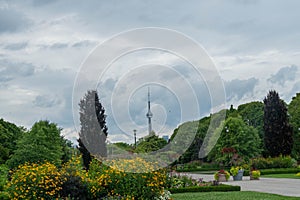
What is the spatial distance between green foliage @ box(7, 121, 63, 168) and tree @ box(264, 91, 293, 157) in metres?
20.4

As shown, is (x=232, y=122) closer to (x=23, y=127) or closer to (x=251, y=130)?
(x=251, y=130)

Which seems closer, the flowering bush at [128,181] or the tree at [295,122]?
the flowering bush at [128,181]

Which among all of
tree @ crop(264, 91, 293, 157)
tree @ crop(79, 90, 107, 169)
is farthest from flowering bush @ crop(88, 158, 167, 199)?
tree @ crop(264, 91, 293, 157)

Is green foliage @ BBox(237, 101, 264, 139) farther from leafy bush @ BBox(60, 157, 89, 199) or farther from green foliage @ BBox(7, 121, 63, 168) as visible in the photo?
leafy bush @ BBox(60, 157, 89, 199)

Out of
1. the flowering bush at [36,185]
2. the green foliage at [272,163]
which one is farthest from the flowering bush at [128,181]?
the green foliage at [272,163]

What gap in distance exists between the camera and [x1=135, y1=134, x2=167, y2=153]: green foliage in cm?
1486

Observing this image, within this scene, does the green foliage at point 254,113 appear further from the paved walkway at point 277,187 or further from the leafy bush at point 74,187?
the leafy bush at point 74,187

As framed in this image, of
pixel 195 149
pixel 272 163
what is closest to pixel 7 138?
pixel 272 163

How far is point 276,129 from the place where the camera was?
43438 millimetres

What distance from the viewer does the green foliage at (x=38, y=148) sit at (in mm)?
29922

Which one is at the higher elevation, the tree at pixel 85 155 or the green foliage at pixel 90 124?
the green foliage at pixel 90 124

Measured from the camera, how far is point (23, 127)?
41.9 metres

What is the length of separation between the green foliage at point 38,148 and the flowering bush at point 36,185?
1577 cm

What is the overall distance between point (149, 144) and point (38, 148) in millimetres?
16835
